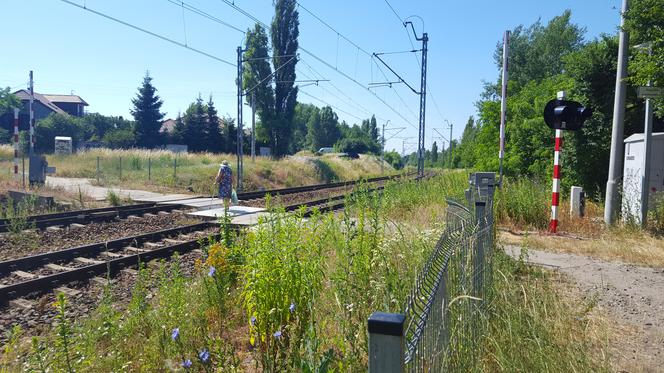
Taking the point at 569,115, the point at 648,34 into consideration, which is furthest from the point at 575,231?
the point at 648,34

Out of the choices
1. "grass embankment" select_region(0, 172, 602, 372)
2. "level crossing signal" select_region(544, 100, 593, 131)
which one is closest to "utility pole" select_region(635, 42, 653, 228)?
"level crossing signal" select_region(544, 100, 593, 131)

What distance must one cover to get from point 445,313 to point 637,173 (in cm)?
978

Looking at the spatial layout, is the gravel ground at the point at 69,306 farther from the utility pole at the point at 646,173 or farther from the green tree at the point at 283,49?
the green tree at the point at 283,49

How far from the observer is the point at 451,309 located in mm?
2941

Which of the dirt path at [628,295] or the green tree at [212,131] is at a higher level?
the green tree at [212,131]

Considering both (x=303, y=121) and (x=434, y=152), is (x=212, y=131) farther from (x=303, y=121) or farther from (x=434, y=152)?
(x=434, y=152)

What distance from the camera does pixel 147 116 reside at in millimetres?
62750

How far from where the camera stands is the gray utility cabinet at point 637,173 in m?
9.67

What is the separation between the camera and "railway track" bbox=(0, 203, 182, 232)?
11227 millimetres

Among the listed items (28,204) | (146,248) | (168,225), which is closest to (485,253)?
(146,248)

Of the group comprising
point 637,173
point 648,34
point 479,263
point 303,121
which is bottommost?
point 479,263

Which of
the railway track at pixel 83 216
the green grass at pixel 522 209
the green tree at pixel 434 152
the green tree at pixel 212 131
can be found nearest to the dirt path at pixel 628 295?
the green grass at pixel 522 209

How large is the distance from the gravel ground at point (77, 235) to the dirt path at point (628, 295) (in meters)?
8.76

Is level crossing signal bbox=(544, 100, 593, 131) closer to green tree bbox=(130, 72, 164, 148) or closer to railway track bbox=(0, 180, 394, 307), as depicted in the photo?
railway track bbox=(0, 180, 394, 307)
